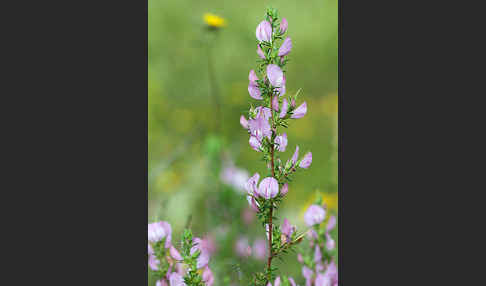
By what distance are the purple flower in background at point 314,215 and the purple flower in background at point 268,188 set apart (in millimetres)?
326

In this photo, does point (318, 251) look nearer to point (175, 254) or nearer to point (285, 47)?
point (175, 254)

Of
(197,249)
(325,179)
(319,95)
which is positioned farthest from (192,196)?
(197,249)

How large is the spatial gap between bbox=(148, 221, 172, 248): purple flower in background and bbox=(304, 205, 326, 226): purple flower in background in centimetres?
43

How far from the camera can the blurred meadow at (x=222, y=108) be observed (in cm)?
254

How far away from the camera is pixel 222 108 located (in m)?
3.54

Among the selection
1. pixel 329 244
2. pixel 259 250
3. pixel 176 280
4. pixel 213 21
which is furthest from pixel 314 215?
pixel 213 21

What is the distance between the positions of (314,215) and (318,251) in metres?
0.12

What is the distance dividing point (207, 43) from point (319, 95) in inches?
48.8

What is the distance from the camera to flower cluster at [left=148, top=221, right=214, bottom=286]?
1.18 meters

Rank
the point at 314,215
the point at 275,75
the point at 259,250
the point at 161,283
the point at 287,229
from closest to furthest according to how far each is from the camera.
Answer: the point at 275,75 → the point at 287,229 → the point at 161,283 → the point at 314,215 → the point at 259,250

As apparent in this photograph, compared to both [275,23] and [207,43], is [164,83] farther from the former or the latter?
[275,23]

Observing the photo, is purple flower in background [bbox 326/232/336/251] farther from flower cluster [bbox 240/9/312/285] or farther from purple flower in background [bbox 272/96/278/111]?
purple flower in background [bbox 272/96/278/111]

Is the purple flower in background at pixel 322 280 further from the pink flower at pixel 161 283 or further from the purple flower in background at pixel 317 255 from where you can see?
the pink flower at pixel 161 283

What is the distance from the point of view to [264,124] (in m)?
1.14
